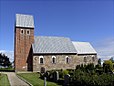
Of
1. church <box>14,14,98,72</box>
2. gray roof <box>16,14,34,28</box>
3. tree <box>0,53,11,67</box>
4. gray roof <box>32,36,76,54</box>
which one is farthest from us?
tree <box>0,53,11,67</box>

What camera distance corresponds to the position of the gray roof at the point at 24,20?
42.9 m

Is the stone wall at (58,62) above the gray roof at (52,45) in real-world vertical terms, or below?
below

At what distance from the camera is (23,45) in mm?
42031

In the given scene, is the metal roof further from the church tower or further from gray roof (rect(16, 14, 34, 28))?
gray roof (rect(16, 14, 34, 28))

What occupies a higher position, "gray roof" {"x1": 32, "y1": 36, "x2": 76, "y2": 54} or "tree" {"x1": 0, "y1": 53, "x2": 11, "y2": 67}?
"gray roof" {"x1": 32, "y1": 36, "x2": 76, "y2": 54}

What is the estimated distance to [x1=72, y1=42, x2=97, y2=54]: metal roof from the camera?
46938 millimetres

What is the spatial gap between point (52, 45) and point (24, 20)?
8.49 metres

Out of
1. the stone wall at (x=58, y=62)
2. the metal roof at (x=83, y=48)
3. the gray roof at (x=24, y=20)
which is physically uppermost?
the gray roof at (x=24, y=20)

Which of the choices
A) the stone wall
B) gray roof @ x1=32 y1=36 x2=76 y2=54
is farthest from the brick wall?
the stone wall

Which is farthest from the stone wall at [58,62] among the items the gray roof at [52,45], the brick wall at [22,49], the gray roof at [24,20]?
the gray roof at [24,20]

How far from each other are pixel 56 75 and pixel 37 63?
2037 centimetres

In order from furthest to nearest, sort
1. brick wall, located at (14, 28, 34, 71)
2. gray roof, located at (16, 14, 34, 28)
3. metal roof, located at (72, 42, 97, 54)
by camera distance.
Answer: metal roof, located at (72, 42, 97, 54) → gray roof, located at (16, 14, 34, 28) → brick wall, located at (14, 28, 34, 71)

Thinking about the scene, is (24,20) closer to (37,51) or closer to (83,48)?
(37,51)

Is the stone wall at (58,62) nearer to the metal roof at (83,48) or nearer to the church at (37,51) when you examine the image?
the church at (37,51)
